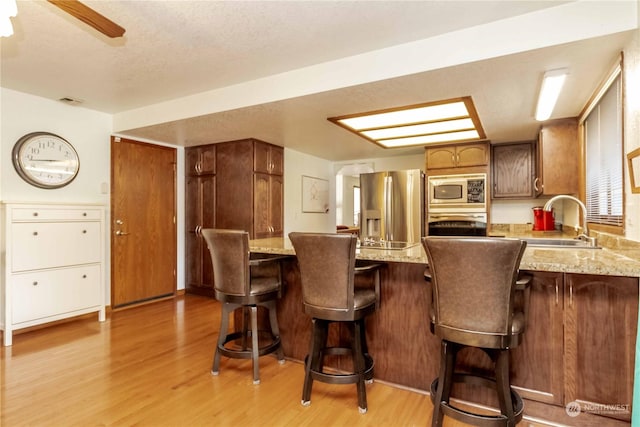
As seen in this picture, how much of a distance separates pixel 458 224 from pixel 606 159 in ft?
6.66

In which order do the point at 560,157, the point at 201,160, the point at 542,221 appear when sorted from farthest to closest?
the point at 201,160 → the point at 542,221 → the point at 560,157

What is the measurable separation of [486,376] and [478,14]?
206 cm

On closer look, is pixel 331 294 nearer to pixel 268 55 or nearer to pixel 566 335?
pixel 566 335

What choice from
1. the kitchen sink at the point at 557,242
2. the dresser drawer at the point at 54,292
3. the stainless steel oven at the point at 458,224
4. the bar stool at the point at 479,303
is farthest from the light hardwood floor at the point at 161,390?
the stainless steel oven at the point at 458,224

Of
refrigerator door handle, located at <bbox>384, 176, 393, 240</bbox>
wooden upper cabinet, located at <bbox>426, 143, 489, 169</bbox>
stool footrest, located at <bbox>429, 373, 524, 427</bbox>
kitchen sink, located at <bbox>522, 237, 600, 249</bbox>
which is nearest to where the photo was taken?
stool footrest, located at <bbox>429, 373, 524, 427</bbox>

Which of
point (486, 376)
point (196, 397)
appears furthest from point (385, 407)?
point (196, 397)

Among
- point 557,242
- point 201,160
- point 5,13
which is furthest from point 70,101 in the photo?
point 557,242

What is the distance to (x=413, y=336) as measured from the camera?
2.16 meters

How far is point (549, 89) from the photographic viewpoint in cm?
252

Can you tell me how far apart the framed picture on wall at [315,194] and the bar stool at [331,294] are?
367cm

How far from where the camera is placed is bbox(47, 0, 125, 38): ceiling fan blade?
1.38m

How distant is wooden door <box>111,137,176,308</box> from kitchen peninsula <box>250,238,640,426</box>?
3.29 metres

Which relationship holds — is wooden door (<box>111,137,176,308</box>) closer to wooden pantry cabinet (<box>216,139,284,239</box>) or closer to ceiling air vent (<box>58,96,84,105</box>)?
ceiling air vent (<box>58,96,84,105</box>)

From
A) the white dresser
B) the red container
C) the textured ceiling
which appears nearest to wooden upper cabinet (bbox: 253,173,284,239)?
the textured ceiling
